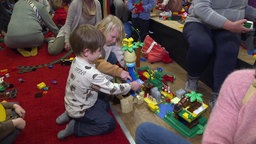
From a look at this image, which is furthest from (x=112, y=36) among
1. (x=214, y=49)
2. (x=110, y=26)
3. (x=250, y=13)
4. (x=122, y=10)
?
(x=122, y=10)

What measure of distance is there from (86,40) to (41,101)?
0.65 m

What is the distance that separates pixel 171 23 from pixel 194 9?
2.15 ft

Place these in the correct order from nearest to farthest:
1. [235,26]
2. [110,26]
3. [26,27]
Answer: [235,26]
[110,26]
[26,27]

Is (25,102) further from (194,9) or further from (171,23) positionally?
(171,23)

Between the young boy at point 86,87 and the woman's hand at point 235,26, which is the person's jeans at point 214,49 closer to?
the woman's hand at point 235,26

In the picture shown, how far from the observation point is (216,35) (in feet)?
4.55

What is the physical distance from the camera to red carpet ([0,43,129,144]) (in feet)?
3.88

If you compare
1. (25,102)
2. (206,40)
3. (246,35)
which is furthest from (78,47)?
(246,35)

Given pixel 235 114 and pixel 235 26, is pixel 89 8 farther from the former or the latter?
pixel 235 114

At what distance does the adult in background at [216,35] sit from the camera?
1.26 m

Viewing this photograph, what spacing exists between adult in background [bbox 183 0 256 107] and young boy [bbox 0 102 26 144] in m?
1.03

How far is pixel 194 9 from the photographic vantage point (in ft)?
4.60

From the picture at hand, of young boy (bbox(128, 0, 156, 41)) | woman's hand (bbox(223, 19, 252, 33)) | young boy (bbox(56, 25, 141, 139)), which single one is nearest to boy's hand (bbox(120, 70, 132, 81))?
young boy (bbox(56, 25, 141, 139))

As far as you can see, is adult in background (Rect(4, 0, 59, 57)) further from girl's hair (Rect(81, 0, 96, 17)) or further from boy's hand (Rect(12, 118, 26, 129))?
boy's hand (Rect(12, 118, 26, 129))
